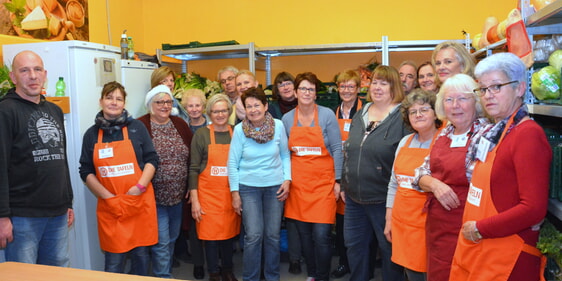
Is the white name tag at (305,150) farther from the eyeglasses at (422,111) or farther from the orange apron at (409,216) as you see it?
the eyeglasses at (422,111)

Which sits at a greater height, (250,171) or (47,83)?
(47,83)

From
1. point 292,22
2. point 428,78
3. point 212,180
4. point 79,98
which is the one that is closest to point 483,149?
point 428,78

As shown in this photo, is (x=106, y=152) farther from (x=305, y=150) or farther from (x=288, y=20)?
(x=288, y=20)

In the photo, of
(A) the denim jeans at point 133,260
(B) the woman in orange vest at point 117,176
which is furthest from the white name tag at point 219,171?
(A) the denim jeans at point 133,260

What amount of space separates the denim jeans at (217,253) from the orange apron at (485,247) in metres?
2.02

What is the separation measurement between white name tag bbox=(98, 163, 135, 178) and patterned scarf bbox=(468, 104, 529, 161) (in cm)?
215

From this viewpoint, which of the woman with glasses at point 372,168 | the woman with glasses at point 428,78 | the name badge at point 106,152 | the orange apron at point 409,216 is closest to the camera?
the orange apron at point 409,216

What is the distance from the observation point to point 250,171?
3.10 metres

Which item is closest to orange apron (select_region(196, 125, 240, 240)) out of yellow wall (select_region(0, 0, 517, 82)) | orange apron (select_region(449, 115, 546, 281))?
orange apron (select_region(449, 115, 546, 281))

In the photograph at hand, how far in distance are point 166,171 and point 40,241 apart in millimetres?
942

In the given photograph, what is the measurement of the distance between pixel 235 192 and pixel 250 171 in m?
0.19

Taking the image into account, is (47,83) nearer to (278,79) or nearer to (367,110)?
(278,79)

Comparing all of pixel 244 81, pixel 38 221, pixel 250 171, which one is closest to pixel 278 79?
pixel 244 81

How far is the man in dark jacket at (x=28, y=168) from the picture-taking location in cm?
232
